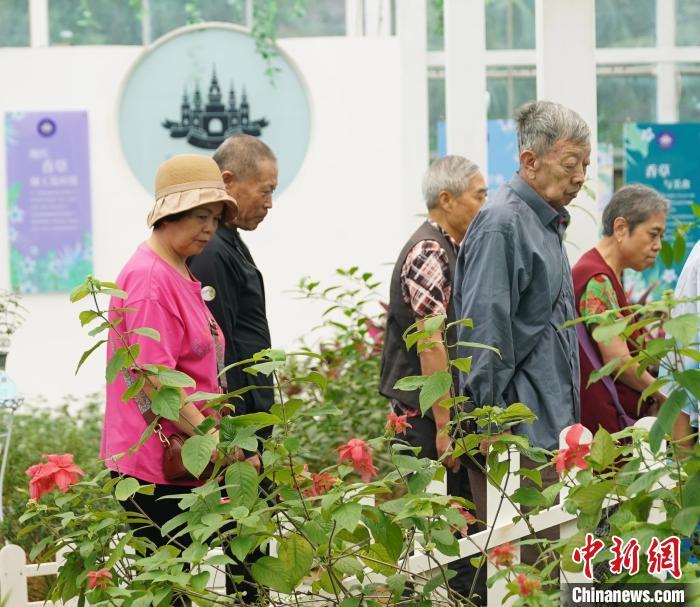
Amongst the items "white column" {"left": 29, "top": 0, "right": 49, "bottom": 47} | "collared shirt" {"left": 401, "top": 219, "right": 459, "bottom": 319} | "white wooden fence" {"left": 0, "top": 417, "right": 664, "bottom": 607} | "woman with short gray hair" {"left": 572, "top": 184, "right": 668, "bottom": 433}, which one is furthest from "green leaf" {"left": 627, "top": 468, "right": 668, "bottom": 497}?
"white column" {"left": 29, "top": 0, "right": 49, "bottom": 47}

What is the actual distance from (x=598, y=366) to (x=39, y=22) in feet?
25.2

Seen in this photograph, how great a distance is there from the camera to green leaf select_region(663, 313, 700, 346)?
217 centimetres

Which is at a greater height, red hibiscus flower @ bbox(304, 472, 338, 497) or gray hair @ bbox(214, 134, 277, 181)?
Result: gray hair @ bbox(214, 134, 277, 181)

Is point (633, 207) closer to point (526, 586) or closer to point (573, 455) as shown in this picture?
point (573, 455)

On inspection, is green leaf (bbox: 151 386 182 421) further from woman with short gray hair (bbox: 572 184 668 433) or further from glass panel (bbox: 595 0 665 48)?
glass panel (bbox: 595 0 665 48)

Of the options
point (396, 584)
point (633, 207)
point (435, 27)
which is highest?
point (435, 27)

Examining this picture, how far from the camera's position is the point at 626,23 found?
825 centimetres

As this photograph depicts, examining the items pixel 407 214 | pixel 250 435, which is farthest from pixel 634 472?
pixel 407 214

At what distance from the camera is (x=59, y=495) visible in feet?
10.0

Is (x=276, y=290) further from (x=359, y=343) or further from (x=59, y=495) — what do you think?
(x=59, y=495)

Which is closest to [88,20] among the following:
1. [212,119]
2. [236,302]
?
[212,119]

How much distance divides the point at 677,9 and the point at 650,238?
3.83 m

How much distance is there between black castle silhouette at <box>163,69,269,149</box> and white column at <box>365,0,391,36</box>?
1508mm

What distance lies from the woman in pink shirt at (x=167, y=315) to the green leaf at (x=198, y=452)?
1.70 ft
